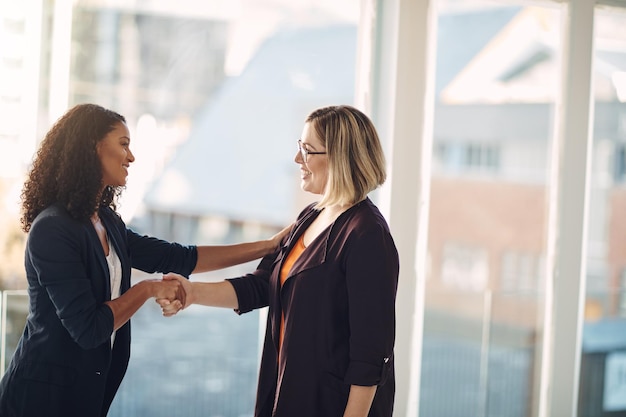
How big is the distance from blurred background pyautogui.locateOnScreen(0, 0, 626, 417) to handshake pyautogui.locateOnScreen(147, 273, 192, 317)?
0.44 meters

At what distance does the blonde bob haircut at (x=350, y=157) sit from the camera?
2.38m

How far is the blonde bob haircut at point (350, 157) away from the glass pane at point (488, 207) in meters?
1.31

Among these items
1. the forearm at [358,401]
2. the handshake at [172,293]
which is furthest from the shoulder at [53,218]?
the forearm at [358,401]

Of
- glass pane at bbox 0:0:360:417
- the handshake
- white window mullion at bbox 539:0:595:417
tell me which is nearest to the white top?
the handshake

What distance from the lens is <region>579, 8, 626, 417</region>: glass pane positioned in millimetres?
4000

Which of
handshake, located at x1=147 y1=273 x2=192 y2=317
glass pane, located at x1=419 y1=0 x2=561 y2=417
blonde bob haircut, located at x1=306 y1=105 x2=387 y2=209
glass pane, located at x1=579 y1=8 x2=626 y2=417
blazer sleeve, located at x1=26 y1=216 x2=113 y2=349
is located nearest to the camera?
blazer sleeve, located at x1=26 y1=216 x2=113 y2=349

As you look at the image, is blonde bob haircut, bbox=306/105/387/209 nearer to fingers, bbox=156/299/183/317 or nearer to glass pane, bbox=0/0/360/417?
fingers, bbox=156/299/183/317

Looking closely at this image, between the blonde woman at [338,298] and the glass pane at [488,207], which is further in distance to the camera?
the glass pane at [488,207]

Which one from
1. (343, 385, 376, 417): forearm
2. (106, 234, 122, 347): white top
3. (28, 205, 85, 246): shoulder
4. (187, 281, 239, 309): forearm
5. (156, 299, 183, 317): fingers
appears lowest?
(343, 385, 376, 417): forearm

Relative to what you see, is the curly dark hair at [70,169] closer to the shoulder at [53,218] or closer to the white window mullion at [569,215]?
the shoulder at [53,218]

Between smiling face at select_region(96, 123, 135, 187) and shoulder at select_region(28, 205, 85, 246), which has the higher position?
smiling face at select_region(96, 123, 135, 187)

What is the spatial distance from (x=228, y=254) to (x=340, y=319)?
0.82 metres

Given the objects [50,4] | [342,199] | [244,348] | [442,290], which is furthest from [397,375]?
[50,4]

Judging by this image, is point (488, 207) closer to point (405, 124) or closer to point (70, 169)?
point (405, 124)
